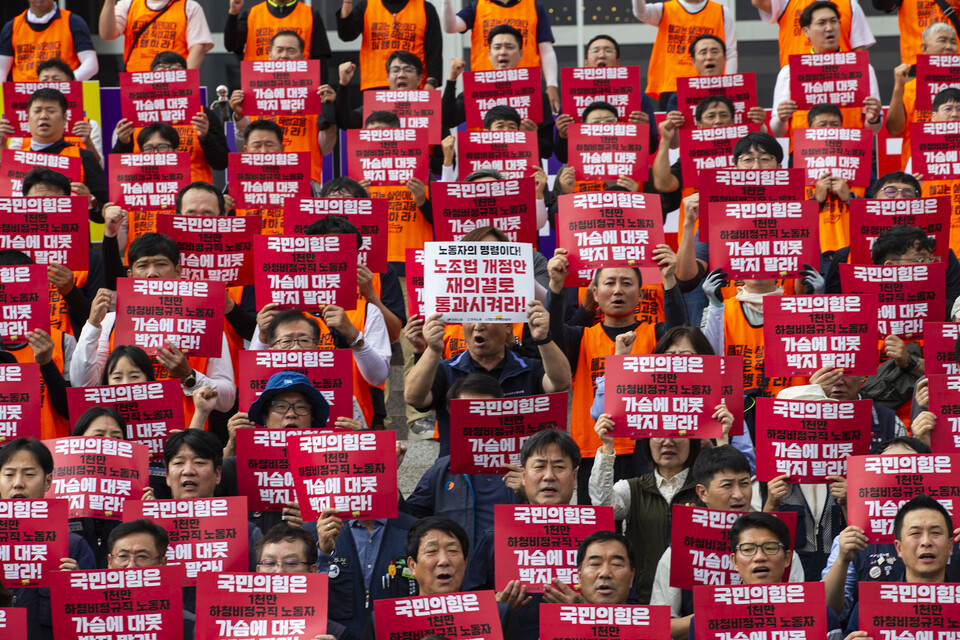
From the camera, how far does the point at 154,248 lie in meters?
8.70

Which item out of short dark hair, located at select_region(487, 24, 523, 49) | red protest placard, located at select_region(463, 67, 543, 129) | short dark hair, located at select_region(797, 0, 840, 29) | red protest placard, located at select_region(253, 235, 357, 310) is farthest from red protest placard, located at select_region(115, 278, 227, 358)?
short dark hair, located at select_region(797, 0, 840, 29)

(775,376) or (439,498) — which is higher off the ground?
(775,376)

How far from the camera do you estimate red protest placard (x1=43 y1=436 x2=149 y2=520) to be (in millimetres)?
6945

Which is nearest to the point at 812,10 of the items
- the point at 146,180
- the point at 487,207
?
the point at 487,207

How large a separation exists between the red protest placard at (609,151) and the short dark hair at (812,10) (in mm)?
2480

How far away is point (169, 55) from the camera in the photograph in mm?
11992

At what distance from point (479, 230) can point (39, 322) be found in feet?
8.22

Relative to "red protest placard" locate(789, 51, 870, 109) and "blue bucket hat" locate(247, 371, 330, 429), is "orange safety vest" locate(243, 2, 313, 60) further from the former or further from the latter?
"blue bucket hat" locate(247, 371, 330, 429)

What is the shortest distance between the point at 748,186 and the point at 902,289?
1245mm

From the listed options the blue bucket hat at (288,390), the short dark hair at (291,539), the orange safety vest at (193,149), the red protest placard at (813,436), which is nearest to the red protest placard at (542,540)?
the short dark hair at (291,539)

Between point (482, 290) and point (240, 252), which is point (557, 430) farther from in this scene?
point (240, 252)

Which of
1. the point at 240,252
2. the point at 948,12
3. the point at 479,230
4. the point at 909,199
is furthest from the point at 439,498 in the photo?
the point at 948,12

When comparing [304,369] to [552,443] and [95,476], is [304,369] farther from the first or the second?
[552,443]

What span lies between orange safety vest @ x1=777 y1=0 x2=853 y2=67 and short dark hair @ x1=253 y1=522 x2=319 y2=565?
756 centimetres
